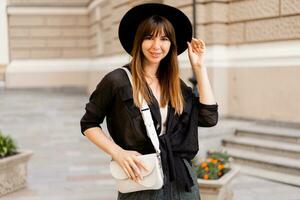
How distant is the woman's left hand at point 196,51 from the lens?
201 cm

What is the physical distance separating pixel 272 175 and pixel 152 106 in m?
4.29

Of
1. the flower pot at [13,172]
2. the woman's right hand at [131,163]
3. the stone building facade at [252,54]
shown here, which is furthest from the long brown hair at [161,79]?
the stone building facade at [252,54]

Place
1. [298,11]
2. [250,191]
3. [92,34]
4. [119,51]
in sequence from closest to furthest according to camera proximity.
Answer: [250,191] → [298,11] → [119,51] → [92,34]

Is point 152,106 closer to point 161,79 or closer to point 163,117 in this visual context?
point 163,117

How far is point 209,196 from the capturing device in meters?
4.00

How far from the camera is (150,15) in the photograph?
74.7 inches

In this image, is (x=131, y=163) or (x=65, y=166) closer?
(x=131, y=163)

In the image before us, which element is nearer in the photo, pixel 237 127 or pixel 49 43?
pixel 237 127

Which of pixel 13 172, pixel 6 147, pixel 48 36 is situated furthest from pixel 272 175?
pixel 48 36

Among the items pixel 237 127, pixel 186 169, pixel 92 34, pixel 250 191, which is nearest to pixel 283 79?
pixel 237 127

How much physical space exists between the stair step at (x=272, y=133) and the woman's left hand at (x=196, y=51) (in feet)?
14.8

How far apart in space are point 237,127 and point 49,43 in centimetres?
1460

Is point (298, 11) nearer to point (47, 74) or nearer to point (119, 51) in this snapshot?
point (119, 51)

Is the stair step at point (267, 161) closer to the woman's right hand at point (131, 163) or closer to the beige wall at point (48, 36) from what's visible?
the woman's right hand at point (131, 163)
